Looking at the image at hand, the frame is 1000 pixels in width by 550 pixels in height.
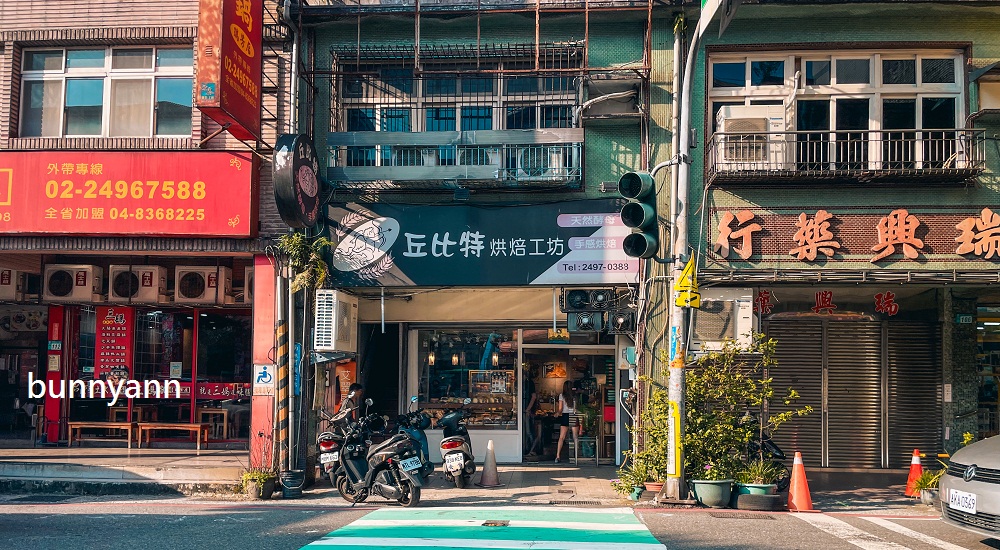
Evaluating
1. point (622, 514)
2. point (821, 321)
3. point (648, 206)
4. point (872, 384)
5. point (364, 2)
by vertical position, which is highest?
point (364, 2)

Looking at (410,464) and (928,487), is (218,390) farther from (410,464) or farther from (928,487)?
(928,487)

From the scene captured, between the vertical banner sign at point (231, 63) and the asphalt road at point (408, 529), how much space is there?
5.65 meters

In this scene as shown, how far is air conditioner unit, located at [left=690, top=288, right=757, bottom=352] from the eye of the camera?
1333 centimetres

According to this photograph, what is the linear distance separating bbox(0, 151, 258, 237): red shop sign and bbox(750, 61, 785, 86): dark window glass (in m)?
8.36

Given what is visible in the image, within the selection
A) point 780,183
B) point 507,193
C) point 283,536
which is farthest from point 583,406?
point 283,536

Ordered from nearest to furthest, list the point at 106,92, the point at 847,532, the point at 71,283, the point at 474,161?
the point at 847,532 → the point at 474,161 → the point at 106,92 → the point at 71,283

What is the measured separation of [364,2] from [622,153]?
16.6 ft

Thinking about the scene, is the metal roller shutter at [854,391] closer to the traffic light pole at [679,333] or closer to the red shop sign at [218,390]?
the traffic light pole at [679,333]

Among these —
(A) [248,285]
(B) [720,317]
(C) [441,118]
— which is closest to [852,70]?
(B) [720,317]

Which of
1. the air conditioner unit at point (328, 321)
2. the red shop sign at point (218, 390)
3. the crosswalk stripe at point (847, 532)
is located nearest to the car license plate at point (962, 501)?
the crosswalk stripe at point (847, 532)

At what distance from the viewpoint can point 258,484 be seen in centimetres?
1247

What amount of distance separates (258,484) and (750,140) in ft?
30.8

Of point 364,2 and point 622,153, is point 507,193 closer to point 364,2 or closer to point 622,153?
point 622,153

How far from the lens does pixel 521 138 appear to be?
1366 cm
